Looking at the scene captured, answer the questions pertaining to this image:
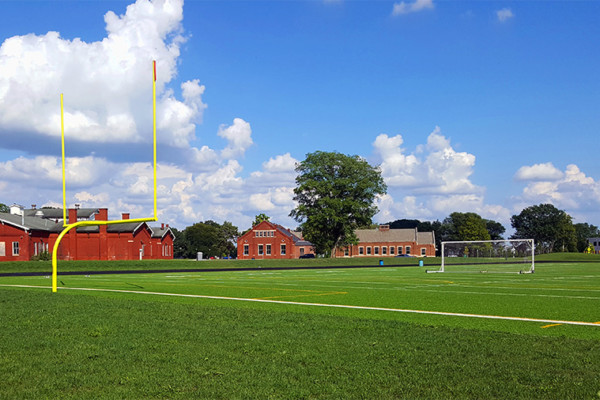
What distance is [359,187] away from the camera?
283 ft

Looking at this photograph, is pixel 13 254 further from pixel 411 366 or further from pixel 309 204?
pixel 411 366

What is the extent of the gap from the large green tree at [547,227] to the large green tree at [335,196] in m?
82.7

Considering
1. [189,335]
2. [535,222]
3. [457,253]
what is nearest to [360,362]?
[189,335]

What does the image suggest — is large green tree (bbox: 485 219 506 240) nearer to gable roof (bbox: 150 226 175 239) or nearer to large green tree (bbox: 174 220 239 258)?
large green tree (bbox: 174 220 239 258)

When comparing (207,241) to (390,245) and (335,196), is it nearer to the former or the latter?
(390,245)

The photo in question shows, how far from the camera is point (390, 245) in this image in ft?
411

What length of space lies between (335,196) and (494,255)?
1794 inches

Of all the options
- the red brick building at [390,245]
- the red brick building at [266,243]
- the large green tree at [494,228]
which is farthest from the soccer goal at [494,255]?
the large green tree at [494,228]

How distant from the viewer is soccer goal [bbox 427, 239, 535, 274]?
130ft

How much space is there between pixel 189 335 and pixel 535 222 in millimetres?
169130

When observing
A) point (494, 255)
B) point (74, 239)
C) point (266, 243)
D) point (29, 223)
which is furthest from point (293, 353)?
point (266, 243)

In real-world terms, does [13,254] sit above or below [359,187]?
below

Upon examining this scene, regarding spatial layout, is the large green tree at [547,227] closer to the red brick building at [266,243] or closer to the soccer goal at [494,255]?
the red brick building at [266,243]

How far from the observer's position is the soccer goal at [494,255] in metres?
39.6
